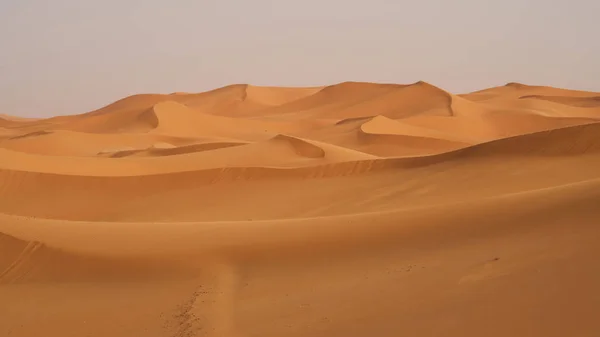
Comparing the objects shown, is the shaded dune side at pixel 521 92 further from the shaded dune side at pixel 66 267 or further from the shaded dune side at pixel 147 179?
the shaded dune side at pixel 66 267

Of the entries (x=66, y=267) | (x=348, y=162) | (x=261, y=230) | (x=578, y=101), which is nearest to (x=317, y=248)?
(x=261, y=230)

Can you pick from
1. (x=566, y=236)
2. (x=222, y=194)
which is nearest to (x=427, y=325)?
(x=566, y=236)

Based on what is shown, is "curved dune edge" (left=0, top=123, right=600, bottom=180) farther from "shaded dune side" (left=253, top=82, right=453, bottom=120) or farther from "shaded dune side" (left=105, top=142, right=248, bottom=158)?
"shaded dune side" (left=253, top=82, right=453, bottom=120)

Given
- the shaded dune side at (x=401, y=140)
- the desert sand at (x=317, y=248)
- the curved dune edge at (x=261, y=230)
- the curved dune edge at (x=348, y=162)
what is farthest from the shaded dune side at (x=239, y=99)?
the curved dune edge at (x=261, y=230)

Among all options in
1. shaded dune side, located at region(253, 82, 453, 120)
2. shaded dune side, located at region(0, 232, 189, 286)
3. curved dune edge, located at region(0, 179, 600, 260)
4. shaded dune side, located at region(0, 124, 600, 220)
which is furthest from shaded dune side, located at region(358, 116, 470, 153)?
shaded dune side, located at region(0, 232, 189, 286)

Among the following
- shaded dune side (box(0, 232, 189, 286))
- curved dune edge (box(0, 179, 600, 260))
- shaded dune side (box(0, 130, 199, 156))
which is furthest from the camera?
shaded dune side (box(0, 130, 199, 156))

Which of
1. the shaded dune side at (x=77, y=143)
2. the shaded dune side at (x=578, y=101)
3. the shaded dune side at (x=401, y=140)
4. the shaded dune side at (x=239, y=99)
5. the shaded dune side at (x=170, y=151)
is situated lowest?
the shaded dune side at (x=578, y=101)

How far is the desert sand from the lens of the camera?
4.62 metres

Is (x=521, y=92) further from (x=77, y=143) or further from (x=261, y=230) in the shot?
(x=261, y=230)

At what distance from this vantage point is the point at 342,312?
5.00m

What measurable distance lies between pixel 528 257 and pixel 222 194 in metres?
10.8

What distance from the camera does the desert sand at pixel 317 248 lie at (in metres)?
4.62

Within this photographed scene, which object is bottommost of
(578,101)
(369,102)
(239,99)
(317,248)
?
(578,101)

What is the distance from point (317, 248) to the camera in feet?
23.4
